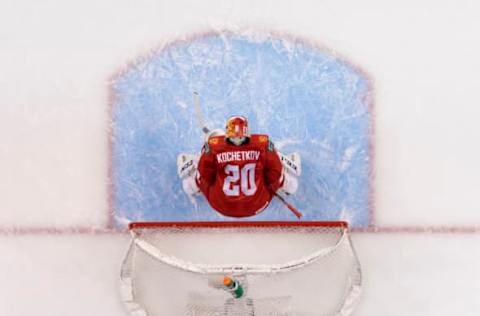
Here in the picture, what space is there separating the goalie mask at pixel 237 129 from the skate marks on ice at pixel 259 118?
0.18m

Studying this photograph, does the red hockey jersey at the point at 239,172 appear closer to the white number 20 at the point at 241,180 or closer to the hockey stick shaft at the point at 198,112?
the white number 20 at the point at 241,180

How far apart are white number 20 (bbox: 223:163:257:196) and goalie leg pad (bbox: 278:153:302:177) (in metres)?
0.14

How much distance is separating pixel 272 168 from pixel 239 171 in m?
0.11

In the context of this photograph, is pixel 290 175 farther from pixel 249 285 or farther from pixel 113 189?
pixel 113 189

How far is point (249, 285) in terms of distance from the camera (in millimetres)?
2453

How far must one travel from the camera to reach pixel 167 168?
252cm

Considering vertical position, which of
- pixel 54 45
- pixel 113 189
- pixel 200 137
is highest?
pixel 54 45

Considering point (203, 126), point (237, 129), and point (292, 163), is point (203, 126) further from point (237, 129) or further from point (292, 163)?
point (292, 163)

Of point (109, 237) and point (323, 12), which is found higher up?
point (323, 12)

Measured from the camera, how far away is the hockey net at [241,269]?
8.06 ft

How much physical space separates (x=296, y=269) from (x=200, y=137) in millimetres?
566

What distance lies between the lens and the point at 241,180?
7.79 feet

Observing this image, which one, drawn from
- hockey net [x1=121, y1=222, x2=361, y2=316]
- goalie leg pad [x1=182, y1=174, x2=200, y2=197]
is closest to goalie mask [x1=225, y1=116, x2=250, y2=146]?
goalie leg pad [x1=182, y1=174, x2=200, y2=197]

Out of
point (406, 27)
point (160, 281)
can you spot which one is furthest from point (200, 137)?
point (406, 27)
